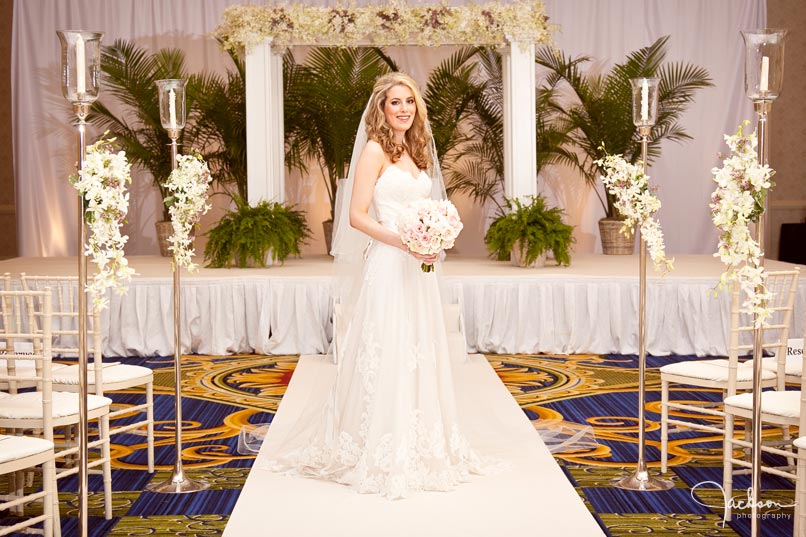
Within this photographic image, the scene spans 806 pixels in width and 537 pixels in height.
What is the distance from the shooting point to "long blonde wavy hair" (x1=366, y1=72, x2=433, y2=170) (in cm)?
459

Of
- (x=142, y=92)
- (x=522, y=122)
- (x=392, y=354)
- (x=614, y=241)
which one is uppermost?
(x=142, y=92)

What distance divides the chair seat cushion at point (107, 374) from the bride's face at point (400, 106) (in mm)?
1757

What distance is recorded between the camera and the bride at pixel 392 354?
442 centimetres

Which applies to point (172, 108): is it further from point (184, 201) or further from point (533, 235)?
point (533, 235)

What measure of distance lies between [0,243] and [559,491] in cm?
1112

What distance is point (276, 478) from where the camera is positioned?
4613 millimetres

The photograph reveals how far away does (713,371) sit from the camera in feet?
15.3

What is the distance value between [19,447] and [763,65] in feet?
9.88

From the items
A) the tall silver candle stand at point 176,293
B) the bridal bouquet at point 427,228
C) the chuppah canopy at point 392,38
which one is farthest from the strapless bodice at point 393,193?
the chuppah canopy at point 392,38

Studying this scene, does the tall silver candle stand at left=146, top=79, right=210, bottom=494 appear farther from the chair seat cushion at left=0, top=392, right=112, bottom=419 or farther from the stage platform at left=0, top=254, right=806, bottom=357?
the stage platform at left=0, top=254, right=806, bottom=357

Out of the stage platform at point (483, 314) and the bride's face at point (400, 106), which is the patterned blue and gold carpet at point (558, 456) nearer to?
the stage platform at point (483, 314)

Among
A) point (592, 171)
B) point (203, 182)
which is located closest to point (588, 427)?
point (203, 182)

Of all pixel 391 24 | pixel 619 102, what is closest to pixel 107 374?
→ pixel 391 24

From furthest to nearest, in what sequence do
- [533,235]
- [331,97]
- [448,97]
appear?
[448,97] < [331,97] < [533,235]
